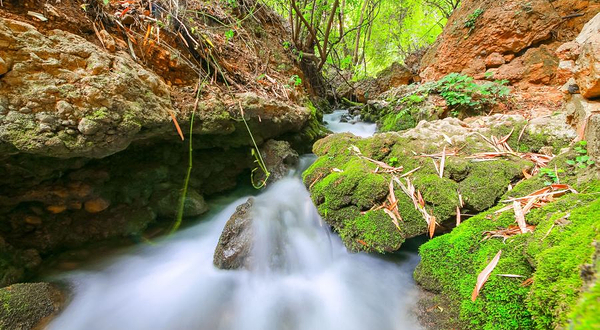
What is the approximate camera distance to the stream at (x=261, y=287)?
1979 millimetres

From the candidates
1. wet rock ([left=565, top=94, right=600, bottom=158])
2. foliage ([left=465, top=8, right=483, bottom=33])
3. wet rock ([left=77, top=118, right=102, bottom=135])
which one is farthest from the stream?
foliage ([left=465, top=8, right=483, bottom=33])

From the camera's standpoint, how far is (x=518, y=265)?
1258 millimetres

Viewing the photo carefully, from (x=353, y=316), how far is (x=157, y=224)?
3.13m

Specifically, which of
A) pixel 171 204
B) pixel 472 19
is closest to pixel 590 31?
pixel 472 19

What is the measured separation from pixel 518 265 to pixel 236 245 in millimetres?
2445

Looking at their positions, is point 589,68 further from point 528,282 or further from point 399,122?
point 399,122

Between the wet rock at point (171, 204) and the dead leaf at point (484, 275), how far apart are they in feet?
11.5

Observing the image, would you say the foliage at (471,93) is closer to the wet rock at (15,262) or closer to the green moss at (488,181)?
the green moss at (488,181)

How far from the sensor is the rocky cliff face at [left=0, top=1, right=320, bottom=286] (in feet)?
5.78

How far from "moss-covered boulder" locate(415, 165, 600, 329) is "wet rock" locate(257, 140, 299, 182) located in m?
2.67

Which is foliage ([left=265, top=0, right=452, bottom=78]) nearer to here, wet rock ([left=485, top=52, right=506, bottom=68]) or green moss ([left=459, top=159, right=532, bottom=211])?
wet rock ([left=485, top=52, right=506, bottom=68])

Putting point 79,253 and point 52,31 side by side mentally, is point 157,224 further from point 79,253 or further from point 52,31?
point 52,31

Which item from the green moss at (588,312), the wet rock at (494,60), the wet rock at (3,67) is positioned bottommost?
the green moss at (588,312)

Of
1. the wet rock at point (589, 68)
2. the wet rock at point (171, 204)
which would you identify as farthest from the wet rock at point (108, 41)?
the wet rock at point (589, 68)
